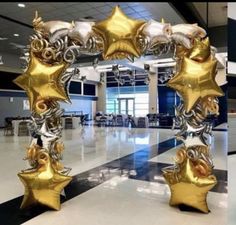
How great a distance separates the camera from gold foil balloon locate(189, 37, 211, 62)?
3.14 metres

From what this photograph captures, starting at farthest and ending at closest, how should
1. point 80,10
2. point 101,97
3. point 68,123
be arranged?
point 101,97 → point 68,123 → point 80,10

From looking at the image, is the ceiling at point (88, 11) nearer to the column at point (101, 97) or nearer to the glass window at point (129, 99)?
the glass window at point (129, 99)

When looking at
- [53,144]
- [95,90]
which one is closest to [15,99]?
[95,90]

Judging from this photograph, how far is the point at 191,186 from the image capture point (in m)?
3.23

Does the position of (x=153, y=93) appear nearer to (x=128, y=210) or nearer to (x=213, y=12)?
(x=213, y=12)

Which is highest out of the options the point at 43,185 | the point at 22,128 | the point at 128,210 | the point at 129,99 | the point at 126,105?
the point at 129,99

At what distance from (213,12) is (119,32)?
530 centimetres

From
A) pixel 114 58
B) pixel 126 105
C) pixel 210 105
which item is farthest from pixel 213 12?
pixel 126 105

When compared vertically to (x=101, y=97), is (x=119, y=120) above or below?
below

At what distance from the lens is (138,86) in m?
22.0

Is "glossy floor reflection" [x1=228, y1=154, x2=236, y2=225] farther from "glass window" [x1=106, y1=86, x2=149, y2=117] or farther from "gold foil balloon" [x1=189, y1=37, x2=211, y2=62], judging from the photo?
"glass window" [x1=106, y1=86, x2=149, y2=117]

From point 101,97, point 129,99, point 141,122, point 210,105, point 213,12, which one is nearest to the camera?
point 210,105

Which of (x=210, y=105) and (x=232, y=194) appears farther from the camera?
(x=232, y=194)

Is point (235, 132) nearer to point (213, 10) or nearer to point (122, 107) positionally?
point (213, 10)
